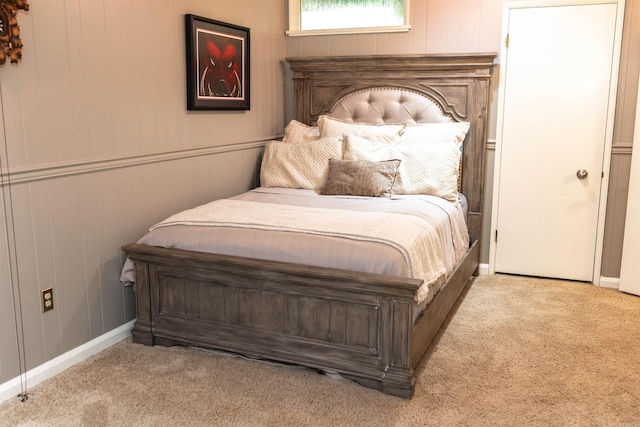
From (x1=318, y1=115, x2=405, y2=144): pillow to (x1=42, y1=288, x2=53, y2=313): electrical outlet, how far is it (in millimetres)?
2143

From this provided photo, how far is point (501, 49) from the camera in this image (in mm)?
4098

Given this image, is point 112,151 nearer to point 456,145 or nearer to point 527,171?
point 456,145

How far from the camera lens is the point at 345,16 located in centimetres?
458

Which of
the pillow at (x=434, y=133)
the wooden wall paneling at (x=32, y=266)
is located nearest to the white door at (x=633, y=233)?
the pillow at (x=434, y=133)

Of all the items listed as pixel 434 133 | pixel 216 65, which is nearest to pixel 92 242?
pixel 216 65

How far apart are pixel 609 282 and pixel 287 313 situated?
8.40 feet

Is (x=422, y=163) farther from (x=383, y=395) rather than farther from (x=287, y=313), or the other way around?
(x=383, y=395)

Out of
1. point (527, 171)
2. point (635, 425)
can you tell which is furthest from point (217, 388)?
point (527, 171)

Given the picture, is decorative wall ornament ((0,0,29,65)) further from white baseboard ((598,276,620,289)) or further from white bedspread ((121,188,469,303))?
white baseboard ((598,276,620,289))

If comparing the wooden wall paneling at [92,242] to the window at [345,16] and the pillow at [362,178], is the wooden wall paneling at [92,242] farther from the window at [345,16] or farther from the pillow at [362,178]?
the window at [345,16]

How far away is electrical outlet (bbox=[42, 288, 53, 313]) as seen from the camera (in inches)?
106

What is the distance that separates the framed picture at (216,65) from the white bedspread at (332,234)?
0.73 meters

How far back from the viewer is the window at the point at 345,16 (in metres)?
4.39

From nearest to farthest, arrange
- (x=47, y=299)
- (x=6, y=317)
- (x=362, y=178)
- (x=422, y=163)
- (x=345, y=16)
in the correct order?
1. (x=6, y=317)
2. (x=47, y=299)
3. (x=362, y=178)
4. (x=422, y=163)
5. (x=345, y=16)
